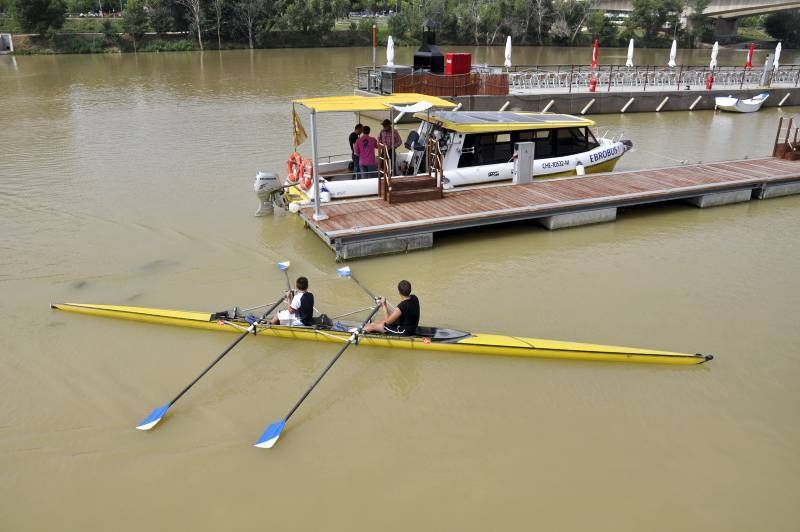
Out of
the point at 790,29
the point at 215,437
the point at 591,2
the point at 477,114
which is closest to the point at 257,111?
the point at 477,114

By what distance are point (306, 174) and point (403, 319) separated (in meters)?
5.11

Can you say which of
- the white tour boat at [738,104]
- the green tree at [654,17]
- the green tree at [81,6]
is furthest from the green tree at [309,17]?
the white tour boat at [738,104]

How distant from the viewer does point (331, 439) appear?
272 inches

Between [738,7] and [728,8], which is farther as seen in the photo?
[728,8]

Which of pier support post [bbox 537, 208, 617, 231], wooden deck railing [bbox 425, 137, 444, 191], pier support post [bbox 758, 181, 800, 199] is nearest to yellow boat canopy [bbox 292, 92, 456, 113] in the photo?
wooden deck railing [bbox 425, 137, 444, 191]

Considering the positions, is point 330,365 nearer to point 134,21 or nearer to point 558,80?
point 558,80

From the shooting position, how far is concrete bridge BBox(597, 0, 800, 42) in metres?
55.0

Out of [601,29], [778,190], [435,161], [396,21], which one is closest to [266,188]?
[435,161]

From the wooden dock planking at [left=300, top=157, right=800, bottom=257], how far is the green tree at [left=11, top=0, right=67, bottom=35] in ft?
156

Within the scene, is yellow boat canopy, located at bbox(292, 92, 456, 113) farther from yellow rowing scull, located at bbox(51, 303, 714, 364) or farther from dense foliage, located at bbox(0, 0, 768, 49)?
dense foliage, located at bbox(0, 0, 768, 49)

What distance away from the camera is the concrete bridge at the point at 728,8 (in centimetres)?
5497

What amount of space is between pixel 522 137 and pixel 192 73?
2950 cm

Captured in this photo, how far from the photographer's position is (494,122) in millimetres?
13219

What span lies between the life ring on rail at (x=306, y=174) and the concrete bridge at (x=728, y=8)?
2238 inches
